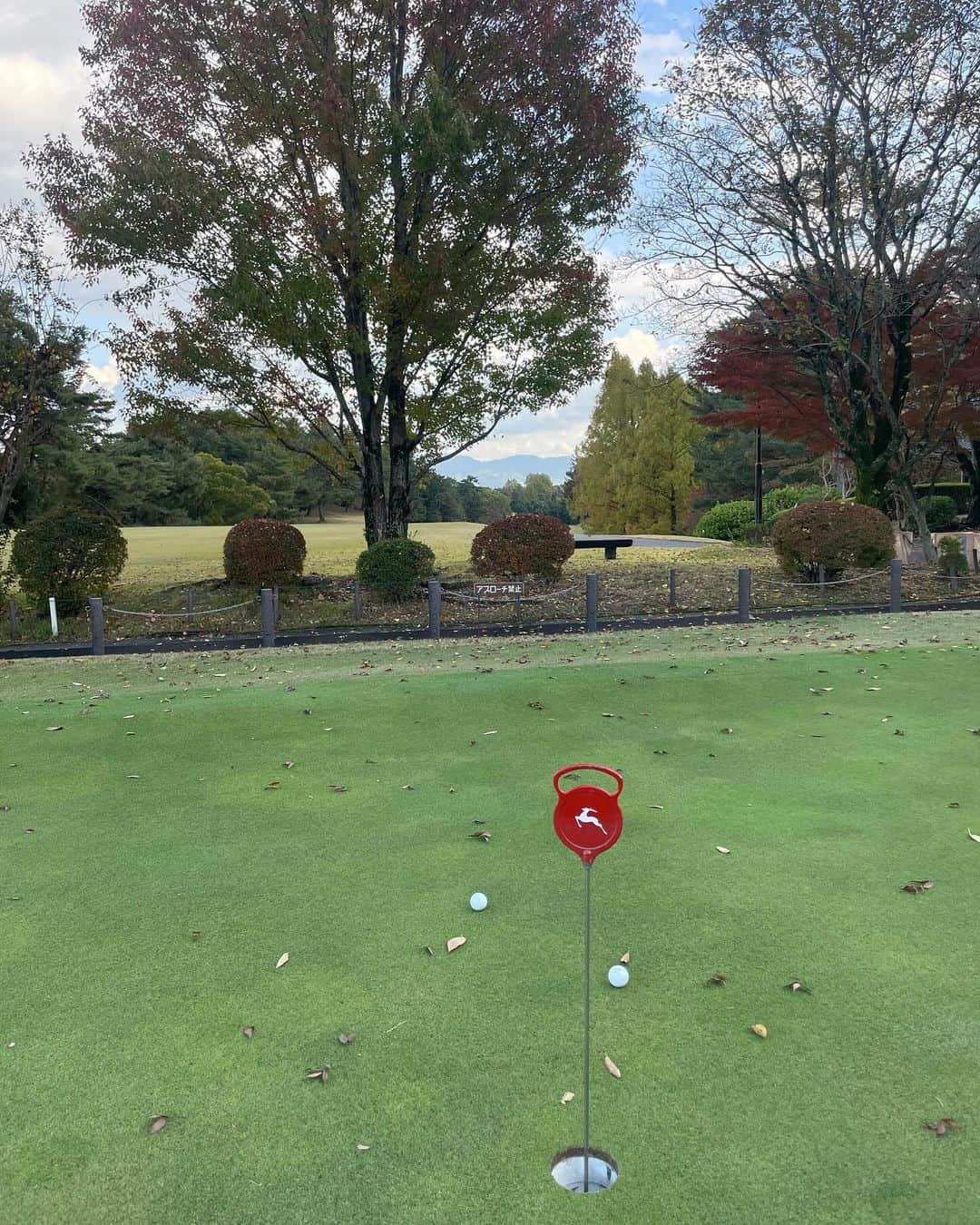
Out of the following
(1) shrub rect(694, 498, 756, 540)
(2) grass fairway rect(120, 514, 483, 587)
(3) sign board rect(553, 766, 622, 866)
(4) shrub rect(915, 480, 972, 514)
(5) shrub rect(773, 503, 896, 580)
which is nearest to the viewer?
(3) sign board rect(553, 766, 622, 866)

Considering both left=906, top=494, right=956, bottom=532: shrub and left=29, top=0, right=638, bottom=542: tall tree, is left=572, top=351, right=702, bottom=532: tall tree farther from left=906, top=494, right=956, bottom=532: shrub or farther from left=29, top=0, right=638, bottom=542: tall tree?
left=29, top=0, right=638, bottom=542: tall tree

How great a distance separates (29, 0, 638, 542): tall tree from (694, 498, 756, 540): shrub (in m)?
17.4

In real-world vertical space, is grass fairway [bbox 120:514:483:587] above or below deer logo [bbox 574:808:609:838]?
above

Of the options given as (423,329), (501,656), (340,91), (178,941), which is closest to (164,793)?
(178,941)

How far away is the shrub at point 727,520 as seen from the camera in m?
31.7

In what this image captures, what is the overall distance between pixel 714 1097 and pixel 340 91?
590 inches

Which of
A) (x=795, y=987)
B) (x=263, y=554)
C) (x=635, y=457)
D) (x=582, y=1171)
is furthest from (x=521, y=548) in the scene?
(x=635, y=457)

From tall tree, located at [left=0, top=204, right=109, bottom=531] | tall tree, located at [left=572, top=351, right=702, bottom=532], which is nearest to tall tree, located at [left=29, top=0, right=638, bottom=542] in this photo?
tall tree, located at [left=0, top=204, right=109, bottom=531]

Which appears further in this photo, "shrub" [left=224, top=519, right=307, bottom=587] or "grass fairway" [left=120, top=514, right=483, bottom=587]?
"grass fairway" [left=120, top=514, right=483, bottom=587]

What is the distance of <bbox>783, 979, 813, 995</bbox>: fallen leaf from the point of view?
3160 mm

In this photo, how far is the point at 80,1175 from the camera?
2.36 metres

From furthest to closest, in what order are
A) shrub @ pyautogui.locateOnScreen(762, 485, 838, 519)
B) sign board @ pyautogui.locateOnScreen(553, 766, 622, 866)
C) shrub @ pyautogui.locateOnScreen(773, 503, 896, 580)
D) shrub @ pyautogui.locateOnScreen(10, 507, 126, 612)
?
shrub @ pyautogui.locateOnScreen(762, 485, 838, 519)
shrub @ pyautogui.locateOnScreen(773, 503, 896, 580)
shrub @ pyautogui.locateOnScreen(10, 507, 126, 612)
sign board @ pyautogui.locateOnScreen(553, 766, 622, 866)

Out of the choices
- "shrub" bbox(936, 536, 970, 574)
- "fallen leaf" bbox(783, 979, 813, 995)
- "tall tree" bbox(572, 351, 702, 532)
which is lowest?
"fallen leaf" bbox(783, 979, 813, 995)

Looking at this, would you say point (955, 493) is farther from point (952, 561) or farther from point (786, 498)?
point (952, 561)
